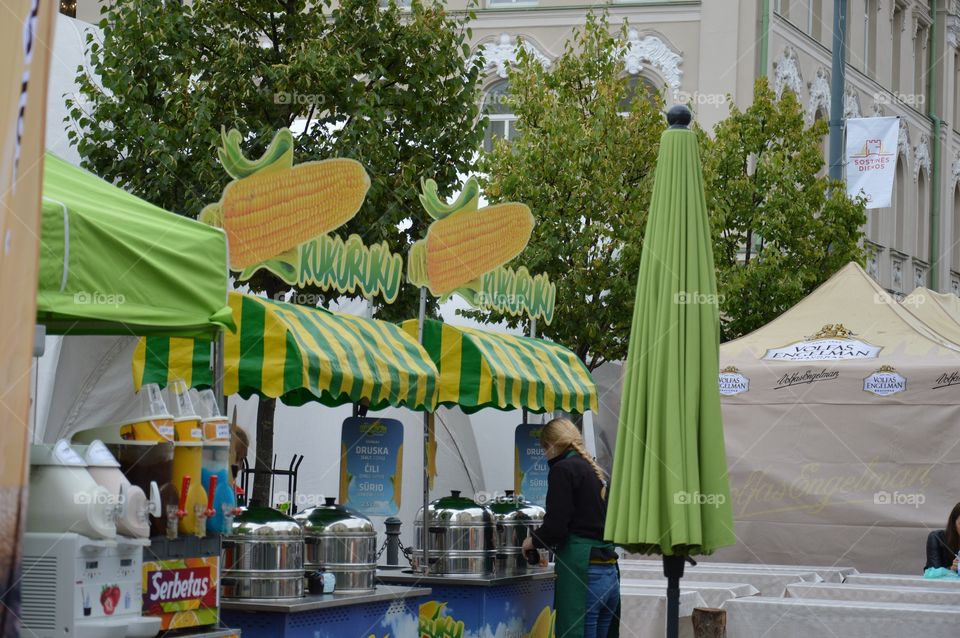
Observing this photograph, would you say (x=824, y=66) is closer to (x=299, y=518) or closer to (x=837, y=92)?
(x=837, y=92)

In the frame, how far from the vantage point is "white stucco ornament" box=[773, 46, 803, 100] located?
24.4m

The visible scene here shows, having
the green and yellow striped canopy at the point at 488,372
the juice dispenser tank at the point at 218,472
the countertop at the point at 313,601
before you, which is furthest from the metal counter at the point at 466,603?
the juice dispenser tank at the point at 218,472

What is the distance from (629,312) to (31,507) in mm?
13496

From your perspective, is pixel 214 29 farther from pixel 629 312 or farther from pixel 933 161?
pixel 933 161

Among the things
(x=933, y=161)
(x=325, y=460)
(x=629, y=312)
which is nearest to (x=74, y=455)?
(x=325, y=460)

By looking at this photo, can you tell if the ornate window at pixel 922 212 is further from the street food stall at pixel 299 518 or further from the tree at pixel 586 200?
the street food stall at pixel 299 518

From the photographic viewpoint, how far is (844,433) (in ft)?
50.6

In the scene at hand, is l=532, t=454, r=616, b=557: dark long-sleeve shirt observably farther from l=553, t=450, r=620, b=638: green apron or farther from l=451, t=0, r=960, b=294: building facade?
l=451, t=0, r=960, b=294: building facade

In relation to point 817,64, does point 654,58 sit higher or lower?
lower

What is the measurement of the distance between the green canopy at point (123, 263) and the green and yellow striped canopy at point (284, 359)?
42.2 inches

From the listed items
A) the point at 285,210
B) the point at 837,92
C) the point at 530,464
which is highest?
the point at 837,92

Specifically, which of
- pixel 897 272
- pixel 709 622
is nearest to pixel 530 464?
pixel 709 622

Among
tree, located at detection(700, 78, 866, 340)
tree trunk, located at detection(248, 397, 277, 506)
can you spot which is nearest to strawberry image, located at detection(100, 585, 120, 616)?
tree trunk, located at detection(248, 397, 277, 506)

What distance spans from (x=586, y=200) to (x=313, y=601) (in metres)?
11.9
